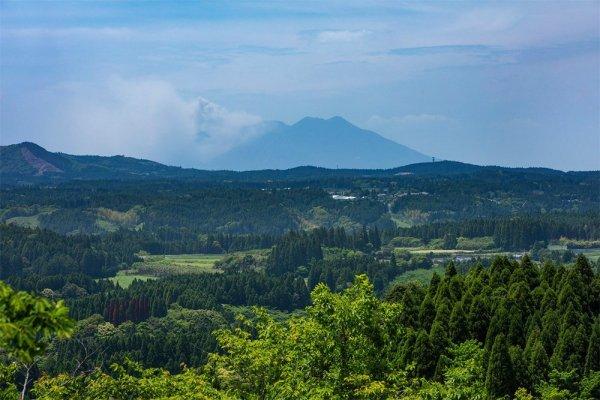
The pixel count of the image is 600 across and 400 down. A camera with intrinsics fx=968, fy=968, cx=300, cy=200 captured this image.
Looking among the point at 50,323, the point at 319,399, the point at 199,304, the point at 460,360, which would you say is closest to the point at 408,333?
the point at 460,360

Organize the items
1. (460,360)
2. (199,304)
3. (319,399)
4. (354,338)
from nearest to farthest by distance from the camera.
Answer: (319,399)
(354,338)
(460,360)
(199,304)

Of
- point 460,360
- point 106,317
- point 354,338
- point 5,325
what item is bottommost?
point 106,317

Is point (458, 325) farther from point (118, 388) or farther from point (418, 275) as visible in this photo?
point (418, 275)

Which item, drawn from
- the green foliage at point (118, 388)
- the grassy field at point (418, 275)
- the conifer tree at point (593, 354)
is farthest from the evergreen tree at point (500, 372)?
the grassy field at point (418, 275)

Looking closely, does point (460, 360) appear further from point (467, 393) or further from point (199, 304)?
point (199, 304)

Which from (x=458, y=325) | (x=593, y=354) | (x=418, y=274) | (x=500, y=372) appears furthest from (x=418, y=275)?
(x=500, y=372)

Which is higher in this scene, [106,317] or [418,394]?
[418,394]

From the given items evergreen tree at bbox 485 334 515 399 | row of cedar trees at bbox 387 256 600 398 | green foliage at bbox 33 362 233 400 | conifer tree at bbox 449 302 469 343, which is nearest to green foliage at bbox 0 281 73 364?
green foliage at bbox 33 362 233 400

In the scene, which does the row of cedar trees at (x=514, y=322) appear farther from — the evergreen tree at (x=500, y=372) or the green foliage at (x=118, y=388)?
the green foliage at (x=118, y=388)
